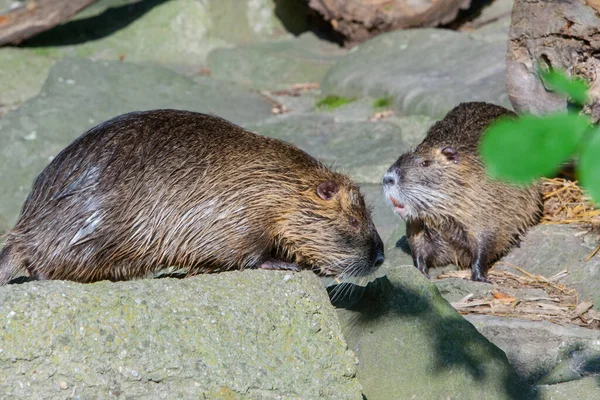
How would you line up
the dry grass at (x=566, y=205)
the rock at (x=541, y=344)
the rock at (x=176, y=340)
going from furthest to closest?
the dry grass at (x=566, y=205) → the rock at (x=541, y=344) → the rock at (x=176, y=340)

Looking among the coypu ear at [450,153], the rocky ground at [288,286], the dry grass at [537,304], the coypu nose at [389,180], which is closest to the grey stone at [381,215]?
the rocky ground at [288,286]

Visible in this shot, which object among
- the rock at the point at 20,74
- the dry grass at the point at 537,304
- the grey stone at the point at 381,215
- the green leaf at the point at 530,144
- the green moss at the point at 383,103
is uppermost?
the green leaf at the point at 530,144

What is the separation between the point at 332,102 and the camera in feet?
27.1

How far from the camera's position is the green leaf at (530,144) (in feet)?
2.58

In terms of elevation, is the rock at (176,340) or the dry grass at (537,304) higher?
the rock at (176,340)

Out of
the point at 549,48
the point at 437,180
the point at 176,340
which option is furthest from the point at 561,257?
the point at 176,340

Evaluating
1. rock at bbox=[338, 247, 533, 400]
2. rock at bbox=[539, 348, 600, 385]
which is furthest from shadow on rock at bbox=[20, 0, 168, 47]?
rock at bbox=[539, 348, 600, 385]

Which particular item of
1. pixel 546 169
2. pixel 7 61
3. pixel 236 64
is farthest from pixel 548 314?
pixel 7 61

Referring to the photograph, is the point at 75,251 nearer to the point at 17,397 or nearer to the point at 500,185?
the point at 17,397

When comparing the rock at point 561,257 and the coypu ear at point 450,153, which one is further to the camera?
the coypu ear at point 450,153

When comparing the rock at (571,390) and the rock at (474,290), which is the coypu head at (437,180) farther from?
the rock at (571,390)

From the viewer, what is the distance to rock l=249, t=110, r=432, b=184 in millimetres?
6449

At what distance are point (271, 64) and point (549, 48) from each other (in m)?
4.93

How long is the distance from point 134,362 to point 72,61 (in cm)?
663
